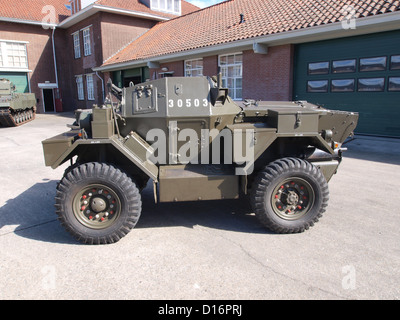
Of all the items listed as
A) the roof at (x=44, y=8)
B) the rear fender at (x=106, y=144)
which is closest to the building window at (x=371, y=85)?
the rear fender at (x=106, y=144)

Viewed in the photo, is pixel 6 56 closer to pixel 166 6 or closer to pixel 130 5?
pixel 130 5

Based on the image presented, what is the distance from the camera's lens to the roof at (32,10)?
1029 inches

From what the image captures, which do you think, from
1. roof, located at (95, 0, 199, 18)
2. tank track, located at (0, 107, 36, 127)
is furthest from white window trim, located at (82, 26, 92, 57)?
tank track, located at (0, 107, 36, 127)

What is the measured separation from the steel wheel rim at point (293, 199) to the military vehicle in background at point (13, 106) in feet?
52.2

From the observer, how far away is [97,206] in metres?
4.04

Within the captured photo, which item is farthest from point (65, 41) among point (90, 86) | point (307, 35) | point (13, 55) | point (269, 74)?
point (307, 35)

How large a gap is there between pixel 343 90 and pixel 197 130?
9.11 metres

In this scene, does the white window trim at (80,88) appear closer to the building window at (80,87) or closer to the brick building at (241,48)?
the building window at (80,87)

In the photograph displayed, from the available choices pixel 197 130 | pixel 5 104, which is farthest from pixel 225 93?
pixel 5 104

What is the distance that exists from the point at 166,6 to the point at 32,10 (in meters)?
11.0

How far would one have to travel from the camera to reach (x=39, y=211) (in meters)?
5.15

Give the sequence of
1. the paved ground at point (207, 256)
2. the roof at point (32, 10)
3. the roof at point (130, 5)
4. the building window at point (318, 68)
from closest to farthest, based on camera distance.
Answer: the paved ground at point (207, 256), the building window at point (318, 68), the roof at point (130, 5), the roof at point (32, 10)

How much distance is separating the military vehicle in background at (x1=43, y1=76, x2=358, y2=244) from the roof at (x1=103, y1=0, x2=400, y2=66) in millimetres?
7929

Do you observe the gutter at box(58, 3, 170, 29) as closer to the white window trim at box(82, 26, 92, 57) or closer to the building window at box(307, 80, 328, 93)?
the white window trim at box(82, 26, 92, 57)
